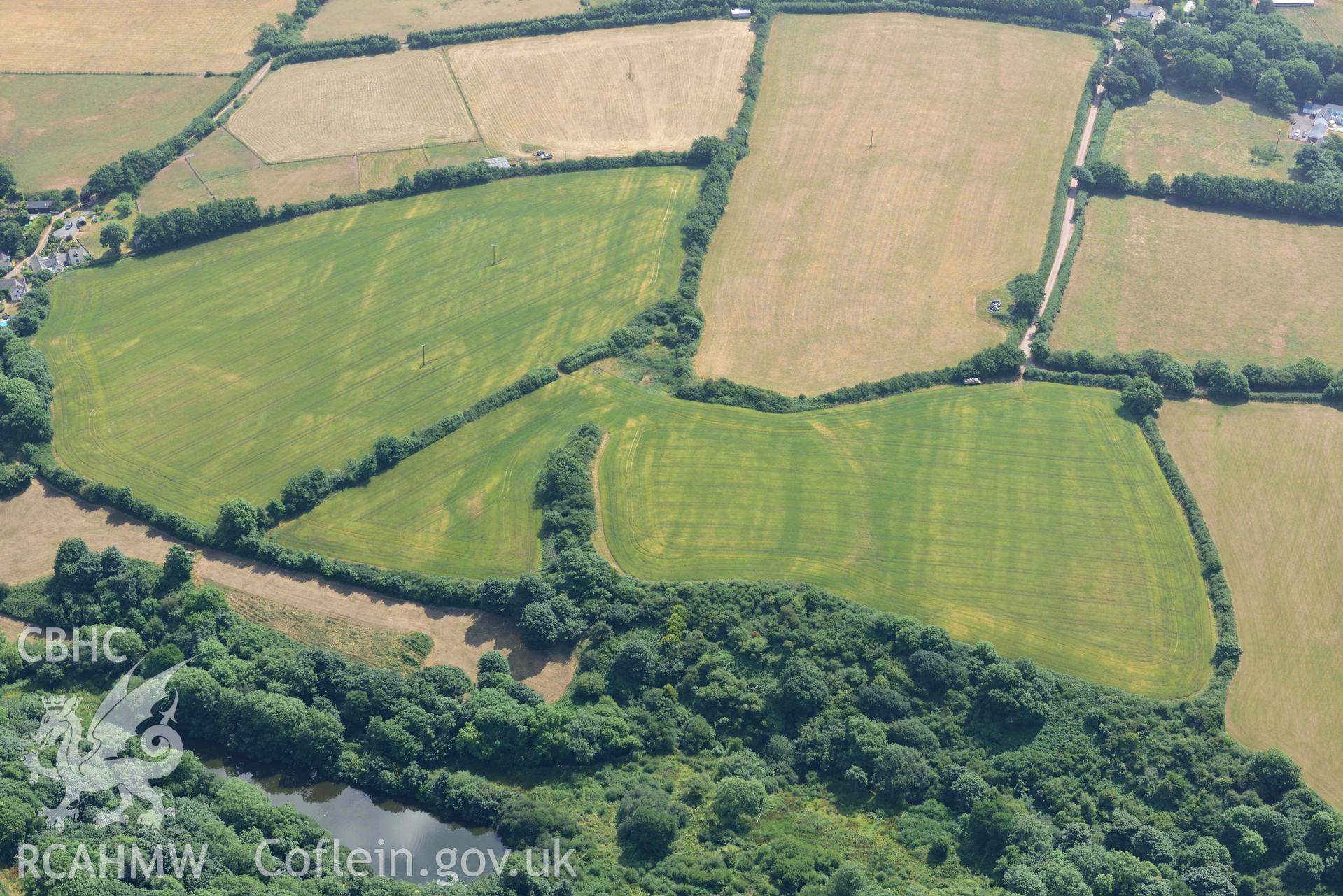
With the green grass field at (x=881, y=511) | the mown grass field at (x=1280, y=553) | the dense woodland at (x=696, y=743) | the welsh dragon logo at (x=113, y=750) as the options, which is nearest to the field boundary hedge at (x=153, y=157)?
the dense woodland at (x=696, y=743)

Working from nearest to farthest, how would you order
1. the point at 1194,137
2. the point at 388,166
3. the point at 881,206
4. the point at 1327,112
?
the point at 881,206, the point at 388,166, the point at 1194,137, the point at 1327,112

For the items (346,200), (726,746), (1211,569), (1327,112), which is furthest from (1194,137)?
(726,746)

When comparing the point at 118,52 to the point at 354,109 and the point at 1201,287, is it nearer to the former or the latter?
the point at 354,109

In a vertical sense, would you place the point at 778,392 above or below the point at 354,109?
below

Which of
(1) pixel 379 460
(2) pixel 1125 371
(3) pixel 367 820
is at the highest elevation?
(2) pixel 1125 371

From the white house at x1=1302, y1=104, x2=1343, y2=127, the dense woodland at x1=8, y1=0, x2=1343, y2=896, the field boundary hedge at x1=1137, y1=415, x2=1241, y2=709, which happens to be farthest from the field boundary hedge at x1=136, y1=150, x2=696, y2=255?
the white house at x1=1302, y1=104, x2=1343, y2=127

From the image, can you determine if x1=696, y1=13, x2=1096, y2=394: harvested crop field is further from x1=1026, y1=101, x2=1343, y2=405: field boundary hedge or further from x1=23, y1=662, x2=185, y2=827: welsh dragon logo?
x1=23, y1=662, x2=185, y2=827: welsh dragon logo

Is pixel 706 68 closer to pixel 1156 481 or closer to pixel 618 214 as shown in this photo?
pixel 618 214
